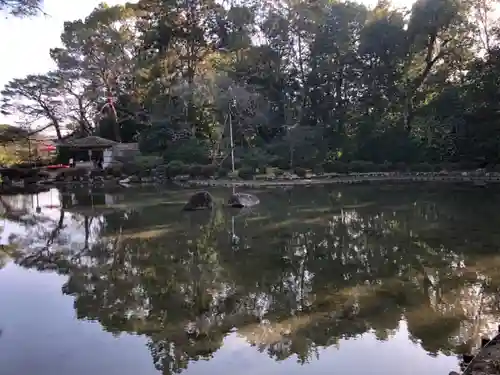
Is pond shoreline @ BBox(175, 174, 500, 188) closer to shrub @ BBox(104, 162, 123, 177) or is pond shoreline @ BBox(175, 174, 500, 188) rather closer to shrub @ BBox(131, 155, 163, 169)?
shrub @ BBox(131, 155, 163, 169)

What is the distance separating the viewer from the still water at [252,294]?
4445 mm

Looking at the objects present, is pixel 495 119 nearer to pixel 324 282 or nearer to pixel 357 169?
pixel 357 169

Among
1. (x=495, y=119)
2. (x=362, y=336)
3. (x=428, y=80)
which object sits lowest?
(x=362, y=336)

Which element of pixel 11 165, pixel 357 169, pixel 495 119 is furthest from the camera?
pixel 11 165

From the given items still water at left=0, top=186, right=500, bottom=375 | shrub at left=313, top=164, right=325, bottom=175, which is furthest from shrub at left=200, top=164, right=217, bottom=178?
still water at left=0, top=186, right=500, bottom=375

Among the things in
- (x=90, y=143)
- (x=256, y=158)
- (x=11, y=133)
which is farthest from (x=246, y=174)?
(x=11, y=133)

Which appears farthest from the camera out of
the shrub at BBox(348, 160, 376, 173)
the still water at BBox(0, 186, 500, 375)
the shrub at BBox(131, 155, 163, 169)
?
the shrub at BBox(131, 155, 163, 169)

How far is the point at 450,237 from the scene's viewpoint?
9.03 m

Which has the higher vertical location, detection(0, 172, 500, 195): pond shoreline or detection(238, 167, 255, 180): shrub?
detection(238, 167, 255, 180): shrub

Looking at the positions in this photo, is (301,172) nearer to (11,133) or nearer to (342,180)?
(342,180)

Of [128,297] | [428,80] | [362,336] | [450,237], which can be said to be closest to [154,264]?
[128,297]

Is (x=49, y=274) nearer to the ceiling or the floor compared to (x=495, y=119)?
nearer to the floor

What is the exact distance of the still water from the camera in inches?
175

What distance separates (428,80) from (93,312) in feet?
75.3
